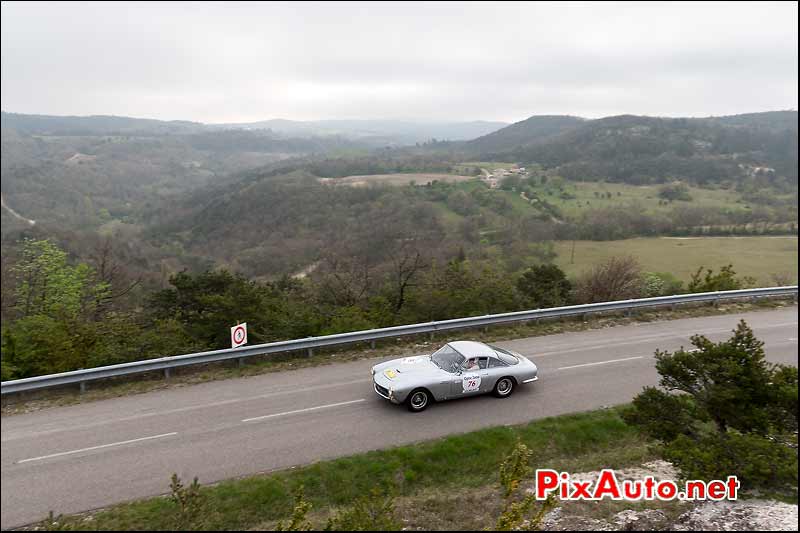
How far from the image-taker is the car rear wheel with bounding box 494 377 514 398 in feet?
33.3

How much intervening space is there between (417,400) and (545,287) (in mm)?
10442

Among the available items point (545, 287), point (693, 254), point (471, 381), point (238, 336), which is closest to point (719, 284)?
point (545, 287)

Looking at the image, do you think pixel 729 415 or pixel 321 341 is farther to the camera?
pixel 321 341

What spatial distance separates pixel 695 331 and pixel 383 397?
10858mm

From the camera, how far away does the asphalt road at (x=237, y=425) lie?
7352 millimetres

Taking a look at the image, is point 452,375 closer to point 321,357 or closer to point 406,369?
point 406,369

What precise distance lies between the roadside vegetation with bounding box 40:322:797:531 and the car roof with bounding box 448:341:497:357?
1739 millimetres

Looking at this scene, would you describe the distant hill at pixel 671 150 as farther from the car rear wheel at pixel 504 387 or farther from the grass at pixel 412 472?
the grass at pixel 412 472

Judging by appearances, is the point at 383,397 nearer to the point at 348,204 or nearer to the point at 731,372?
the point at 731,372

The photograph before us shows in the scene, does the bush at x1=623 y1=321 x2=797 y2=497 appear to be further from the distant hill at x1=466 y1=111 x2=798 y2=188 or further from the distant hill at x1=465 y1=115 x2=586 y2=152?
the distant hill at x1=465 y1=115 x2=586 y2=152

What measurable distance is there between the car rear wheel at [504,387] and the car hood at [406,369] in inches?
56.7

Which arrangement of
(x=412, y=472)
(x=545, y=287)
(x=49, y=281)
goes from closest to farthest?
(x=412, y=472)
(x=545, y=287)
(x=49, y=281)

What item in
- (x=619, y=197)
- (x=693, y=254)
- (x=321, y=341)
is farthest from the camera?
(x=619, y=197)

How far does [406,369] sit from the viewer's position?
32.5ft
